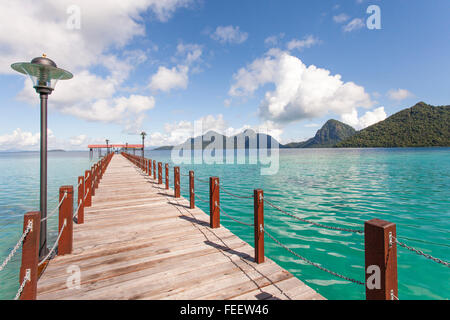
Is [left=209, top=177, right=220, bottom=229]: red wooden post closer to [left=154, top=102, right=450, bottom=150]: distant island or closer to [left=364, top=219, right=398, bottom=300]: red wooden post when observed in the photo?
[left=364, top=219, right=398, bottom=300]: red wooden post

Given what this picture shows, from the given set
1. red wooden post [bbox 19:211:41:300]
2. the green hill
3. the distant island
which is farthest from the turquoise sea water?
the green hill

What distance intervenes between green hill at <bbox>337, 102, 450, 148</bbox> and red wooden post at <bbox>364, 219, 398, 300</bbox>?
166 meters

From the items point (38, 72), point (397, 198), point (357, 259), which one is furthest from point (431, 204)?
point (38, 72)

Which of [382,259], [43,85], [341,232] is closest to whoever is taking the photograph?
[382,259]

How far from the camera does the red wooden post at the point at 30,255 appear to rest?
2.55 metres

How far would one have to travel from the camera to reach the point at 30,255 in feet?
8.51

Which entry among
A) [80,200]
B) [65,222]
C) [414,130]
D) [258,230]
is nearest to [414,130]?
[414,130]

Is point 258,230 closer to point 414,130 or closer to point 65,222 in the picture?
point 65,222

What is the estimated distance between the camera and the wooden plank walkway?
10.2 ft

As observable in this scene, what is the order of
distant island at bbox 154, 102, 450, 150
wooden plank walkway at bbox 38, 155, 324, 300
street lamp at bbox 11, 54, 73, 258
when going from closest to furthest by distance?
wooden plank walkway at bbox 38, 155, 324, 300
street lamp at bbox 11, 54, 73, 258
distant island at bbox 154, 102, 450, 150

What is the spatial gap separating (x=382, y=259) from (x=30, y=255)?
3978 mm

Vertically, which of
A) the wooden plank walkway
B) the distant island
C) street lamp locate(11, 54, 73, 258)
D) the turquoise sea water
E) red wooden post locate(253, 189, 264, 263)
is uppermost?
the distant island
